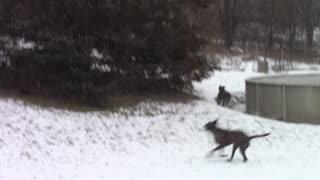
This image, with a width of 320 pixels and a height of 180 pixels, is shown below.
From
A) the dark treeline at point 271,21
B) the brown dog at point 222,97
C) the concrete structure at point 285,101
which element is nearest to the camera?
the concrete structure at point 285,101

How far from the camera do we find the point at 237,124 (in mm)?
22172

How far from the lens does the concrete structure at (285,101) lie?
2556cm

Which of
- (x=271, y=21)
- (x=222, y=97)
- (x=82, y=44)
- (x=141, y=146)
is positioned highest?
(x=82, y=44)

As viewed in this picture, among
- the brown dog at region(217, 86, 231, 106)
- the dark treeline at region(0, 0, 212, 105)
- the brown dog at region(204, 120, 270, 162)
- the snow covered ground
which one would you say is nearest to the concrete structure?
the brown dog at region(217, 86, 231, 106)

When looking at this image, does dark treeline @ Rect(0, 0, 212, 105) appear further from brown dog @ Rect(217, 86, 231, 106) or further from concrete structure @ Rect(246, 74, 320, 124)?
concrete structure @ Rect(246, 74, 320, 124)

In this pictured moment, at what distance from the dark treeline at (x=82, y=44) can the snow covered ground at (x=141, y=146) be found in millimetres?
1696

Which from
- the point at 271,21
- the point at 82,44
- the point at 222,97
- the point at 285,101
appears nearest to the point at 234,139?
the point at 82,44

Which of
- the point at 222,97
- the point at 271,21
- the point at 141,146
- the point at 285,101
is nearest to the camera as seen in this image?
the point at 141,146

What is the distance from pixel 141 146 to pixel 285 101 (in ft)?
32.6

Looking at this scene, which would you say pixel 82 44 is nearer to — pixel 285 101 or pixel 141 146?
pixel 141 146

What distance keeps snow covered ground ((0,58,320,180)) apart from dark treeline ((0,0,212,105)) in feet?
5.57

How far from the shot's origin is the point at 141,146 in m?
17.9

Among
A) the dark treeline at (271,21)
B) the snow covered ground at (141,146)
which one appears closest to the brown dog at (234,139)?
the snow covered ground at (141,146)

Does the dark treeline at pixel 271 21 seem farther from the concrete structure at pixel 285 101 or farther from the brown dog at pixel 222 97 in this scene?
the concrete structure at pixel 285 101
